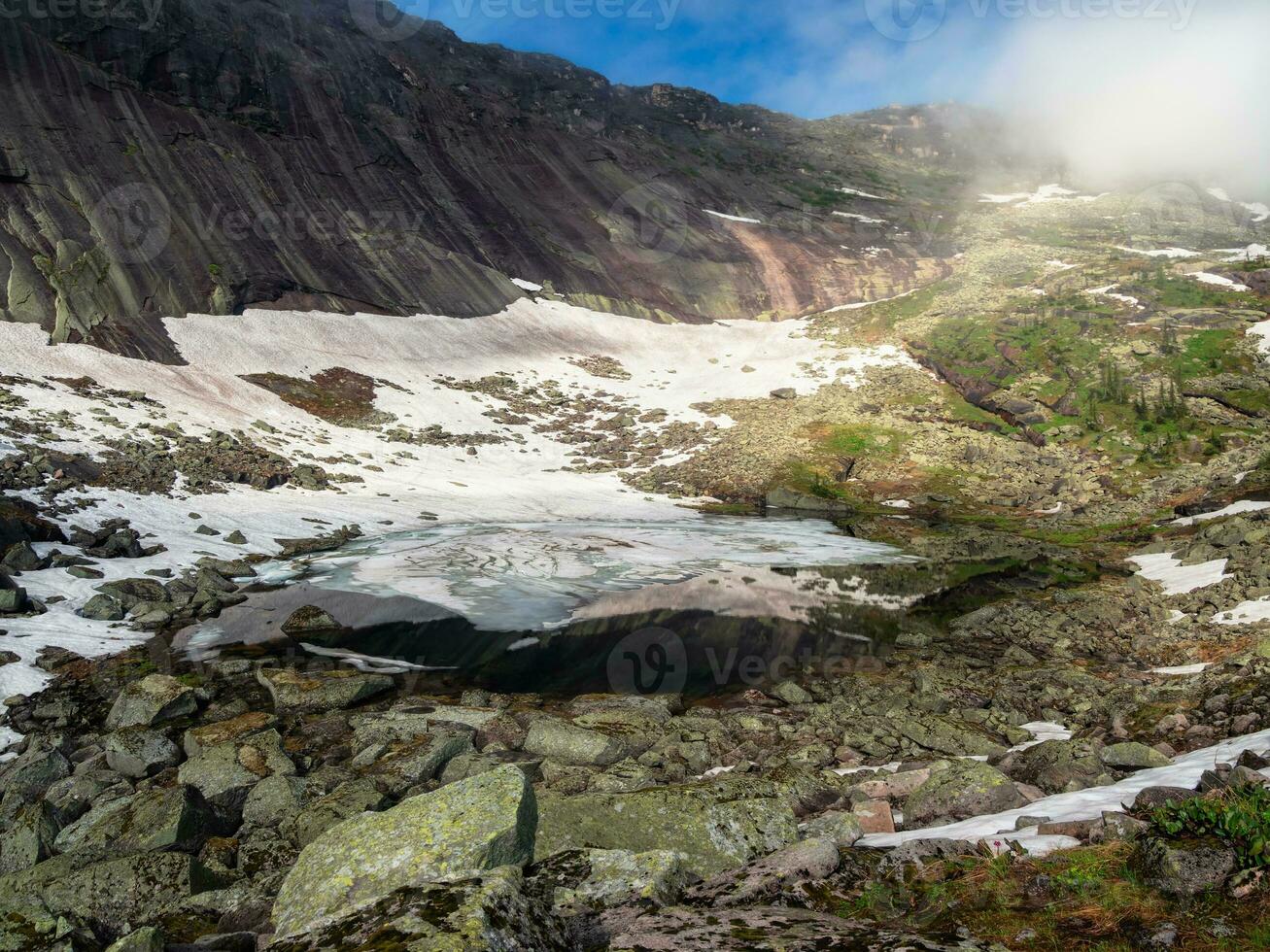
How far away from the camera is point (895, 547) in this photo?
35.8 meters

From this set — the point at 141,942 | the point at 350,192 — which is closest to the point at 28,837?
the point at 141,942

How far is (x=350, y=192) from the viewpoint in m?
77.9

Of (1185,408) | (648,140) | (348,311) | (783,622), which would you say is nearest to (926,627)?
(783,622)

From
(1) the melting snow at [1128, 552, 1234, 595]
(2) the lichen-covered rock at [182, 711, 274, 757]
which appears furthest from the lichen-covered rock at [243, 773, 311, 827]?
(1) the melting snow at [1128, 552, 1234, 595]

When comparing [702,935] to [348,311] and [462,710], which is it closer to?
[462,710]

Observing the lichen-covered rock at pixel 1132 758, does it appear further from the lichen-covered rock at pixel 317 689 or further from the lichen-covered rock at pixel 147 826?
the lichen-covered rock at pixel 317 689

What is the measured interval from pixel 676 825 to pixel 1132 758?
6.80 metres

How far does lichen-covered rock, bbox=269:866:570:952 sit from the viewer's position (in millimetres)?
4199

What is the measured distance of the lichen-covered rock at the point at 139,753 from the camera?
1131cm

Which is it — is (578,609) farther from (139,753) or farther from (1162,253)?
(1162,253)

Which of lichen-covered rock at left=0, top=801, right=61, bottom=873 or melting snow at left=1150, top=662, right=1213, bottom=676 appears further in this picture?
melting snow at left=1150, top=662, right=1213, bottom=676

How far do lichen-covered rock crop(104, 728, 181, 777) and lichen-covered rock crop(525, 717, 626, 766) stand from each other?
6001mm

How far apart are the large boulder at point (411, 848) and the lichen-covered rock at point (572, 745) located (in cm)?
553

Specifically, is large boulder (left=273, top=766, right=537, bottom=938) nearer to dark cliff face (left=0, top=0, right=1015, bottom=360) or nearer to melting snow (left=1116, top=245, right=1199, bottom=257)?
dark cliff face (left=0, top=0, right=1015, bottom=360)
